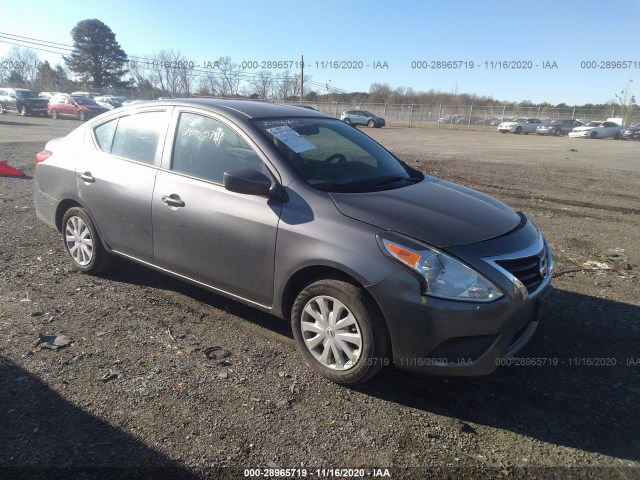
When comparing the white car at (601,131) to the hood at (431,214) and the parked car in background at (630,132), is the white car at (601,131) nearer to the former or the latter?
the parked car in background at (630,132)

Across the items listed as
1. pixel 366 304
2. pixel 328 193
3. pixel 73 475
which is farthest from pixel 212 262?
pixel 73 475

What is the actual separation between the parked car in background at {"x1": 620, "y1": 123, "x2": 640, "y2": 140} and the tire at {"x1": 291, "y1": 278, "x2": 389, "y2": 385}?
4422 cm

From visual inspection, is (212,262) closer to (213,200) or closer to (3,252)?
(213,200)

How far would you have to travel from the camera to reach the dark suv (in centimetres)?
3131

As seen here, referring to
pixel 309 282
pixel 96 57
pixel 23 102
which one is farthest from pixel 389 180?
pixel 96 57

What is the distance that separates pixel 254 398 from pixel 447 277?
56.0 inches

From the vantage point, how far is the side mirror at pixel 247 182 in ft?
10.6

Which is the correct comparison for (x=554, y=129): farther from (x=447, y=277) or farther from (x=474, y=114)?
(x=447, y=277)

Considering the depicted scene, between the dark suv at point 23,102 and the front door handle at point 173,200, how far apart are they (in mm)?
33705

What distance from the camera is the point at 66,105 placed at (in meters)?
29.8

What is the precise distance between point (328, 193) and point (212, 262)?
1081mm

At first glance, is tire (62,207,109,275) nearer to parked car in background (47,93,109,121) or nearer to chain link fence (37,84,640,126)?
parked car in background (47,93,109,121)

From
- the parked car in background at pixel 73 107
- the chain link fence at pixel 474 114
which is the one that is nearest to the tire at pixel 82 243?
the parked car in background at pixel 73 107

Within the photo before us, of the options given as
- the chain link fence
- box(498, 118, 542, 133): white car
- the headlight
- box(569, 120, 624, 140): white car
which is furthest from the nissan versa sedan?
the chain link fence
